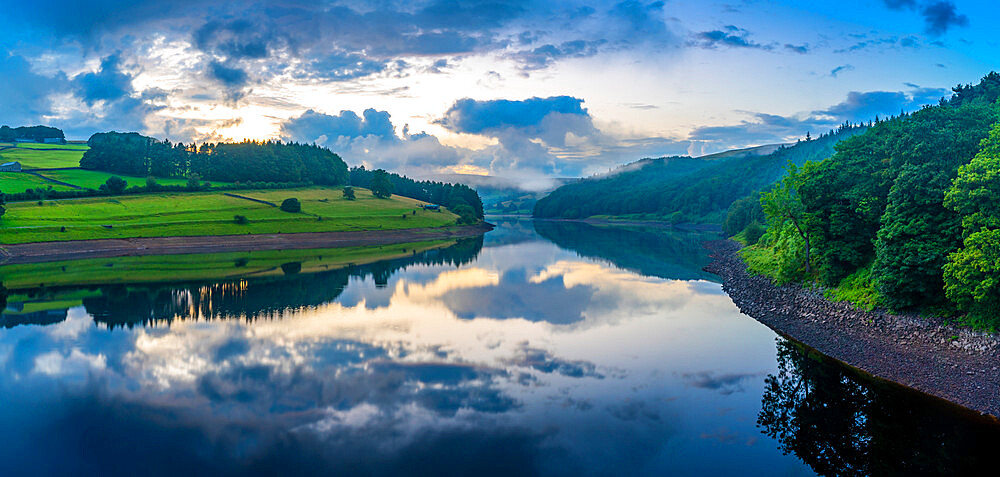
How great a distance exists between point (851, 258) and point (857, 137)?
15.3m

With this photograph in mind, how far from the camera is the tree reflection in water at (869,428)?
66.5 ft

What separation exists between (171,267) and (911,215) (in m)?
78.2

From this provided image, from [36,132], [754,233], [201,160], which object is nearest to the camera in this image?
[754,233]

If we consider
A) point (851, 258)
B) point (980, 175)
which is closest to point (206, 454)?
point (980, 175)

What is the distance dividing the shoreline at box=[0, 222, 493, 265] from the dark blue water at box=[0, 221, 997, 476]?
40.1 meters

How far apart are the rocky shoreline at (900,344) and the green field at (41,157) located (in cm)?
15716

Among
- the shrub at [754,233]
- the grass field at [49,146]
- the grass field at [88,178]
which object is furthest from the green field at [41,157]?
the shrub at [754,233]

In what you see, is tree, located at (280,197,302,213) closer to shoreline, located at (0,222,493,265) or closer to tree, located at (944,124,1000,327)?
shoreline, located at (0,222,493,265)

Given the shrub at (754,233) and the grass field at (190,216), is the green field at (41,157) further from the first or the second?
the shrub at (754,233)

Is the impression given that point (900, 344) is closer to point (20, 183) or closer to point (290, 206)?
point (290, 206)

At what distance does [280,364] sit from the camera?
3159 centimetres

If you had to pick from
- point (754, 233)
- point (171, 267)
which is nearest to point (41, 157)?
point (171, 267)

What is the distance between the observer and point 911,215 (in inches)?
1378

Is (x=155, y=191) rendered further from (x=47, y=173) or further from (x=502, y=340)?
(x=502, y=340)
